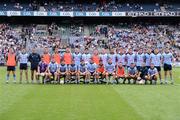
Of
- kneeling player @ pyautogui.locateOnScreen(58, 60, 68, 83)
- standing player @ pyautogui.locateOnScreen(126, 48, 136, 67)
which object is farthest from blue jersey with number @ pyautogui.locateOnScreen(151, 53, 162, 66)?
kneeling player @ pyautogui.locateOnScreen(58, 60, 68, 83)

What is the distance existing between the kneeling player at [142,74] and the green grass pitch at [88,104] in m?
4.06

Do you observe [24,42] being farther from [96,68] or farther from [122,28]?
[96,68]

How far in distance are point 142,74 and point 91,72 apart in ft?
9.47

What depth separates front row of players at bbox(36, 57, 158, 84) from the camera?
26.7 metres

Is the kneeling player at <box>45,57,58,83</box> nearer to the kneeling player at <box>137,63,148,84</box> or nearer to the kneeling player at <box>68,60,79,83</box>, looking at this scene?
the kneeling player at <box>68,60,79,83</box>

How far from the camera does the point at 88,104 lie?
56.4 feet

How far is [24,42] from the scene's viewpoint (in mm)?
54594

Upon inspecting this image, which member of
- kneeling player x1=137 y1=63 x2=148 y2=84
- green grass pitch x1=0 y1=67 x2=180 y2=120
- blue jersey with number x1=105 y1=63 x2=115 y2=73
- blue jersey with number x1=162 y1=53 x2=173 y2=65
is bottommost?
green grass pitch x1=0 y1=67 x2=180 y2=120

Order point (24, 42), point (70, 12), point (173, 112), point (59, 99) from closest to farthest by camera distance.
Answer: point (173, 112) < point (59, 99) < point (24, 42) < point (70, 12)

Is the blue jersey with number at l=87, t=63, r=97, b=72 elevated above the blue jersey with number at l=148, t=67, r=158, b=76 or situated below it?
above

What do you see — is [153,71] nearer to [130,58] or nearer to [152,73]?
[152,73]

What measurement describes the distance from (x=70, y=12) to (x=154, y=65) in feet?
105

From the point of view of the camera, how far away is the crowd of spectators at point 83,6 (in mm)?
59781

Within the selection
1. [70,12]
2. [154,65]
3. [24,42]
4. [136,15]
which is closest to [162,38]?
[136,15]
